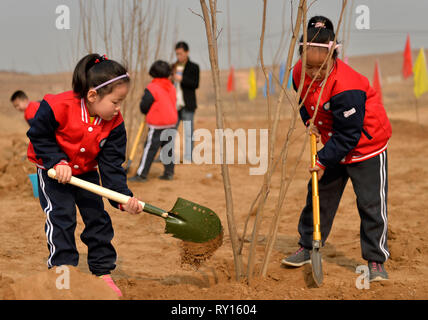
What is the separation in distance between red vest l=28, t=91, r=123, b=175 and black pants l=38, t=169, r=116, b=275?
12cm

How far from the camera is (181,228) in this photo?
282 centimetres

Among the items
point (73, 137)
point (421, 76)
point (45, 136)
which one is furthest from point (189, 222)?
point (421, 76)

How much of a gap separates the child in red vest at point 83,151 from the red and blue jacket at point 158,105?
12.0 ft

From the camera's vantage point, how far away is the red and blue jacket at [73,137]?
259 centimetres

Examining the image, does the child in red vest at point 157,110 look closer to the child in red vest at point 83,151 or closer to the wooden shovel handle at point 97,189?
the child in red vest at point 83,151

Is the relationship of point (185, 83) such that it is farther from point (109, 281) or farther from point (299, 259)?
point (109, 281)

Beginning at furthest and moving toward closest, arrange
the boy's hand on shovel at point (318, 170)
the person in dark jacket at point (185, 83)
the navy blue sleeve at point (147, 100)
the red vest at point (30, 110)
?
1. the person in dark jacket at point (185, 83)
2. the red vest at point (30, 110)
3. the navy blue sleeve at point (147, 100)
4. the boy's hand on shovel at point (318, 170)

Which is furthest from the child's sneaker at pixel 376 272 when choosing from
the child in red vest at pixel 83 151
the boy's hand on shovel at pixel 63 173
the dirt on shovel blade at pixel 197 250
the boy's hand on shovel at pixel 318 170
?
the boy's hand on shovel at pixel 63 173

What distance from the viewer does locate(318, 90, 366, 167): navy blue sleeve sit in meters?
2.89

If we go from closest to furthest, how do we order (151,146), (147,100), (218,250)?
(218,250) → (147,100) → (151,146)

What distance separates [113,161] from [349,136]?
1335mm

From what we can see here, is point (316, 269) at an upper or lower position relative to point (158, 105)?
lower

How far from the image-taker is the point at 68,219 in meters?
2.72

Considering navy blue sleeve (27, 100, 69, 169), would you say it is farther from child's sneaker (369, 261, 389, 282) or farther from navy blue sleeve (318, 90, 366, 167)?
child's sneaker (369, 261, 389, 282)
